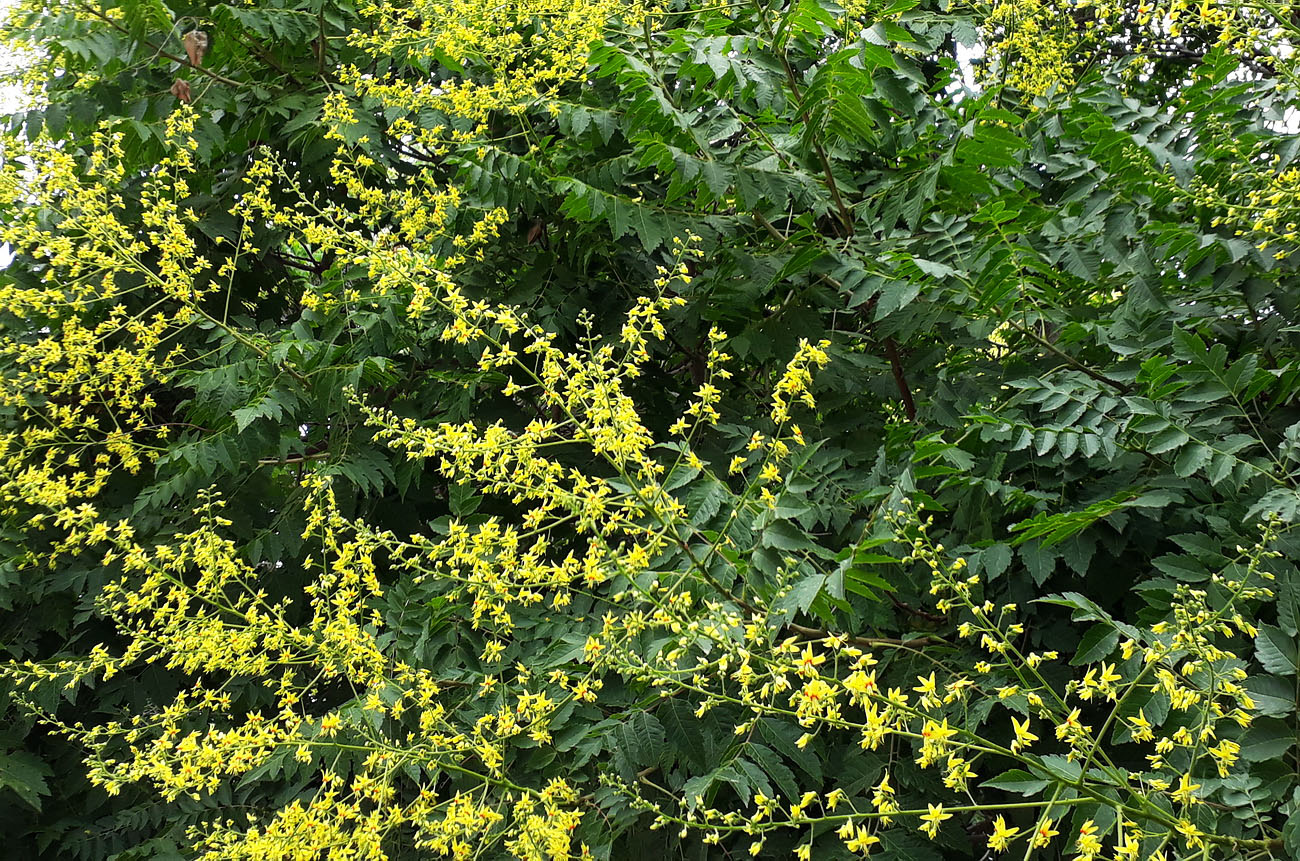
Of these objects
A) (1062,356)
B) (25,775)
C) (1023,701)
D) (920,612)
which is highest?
(1062,356)

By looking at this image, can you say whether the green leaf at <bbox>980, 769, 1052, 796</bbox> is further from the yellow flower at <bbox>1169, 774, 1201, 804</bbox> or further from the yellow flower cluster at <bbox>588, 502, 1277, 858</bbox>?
the yellow flower at <bbox>1169, 774, 1201, 804</bbox>

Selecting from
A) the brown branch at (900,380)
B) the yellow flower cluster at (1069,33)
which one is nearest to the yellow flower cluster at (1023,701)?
the brown branch at (900,380)

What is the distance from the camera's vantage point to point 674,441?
283cm

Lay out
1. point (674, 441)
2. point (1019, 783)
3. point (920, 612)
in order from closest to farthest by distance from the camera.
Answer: point (1019, 783)
point (920, 612)
point (674, 441)

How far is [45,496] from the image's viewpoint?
2793 millimetres

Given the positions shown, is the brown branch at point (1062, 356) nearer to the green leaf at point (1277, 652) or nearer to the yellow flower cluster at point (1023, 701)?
the yellow flower cluster at point (1023, 701)

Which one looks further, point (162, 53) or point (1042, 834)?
point (162, 53)

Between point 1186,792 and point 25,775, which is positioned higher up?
point 1186,792

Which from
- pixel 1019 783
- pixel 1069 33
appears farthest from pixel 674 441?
pixel 1069 33

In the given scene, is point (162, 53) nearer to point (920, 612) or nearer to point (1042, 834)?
point (920, 612)

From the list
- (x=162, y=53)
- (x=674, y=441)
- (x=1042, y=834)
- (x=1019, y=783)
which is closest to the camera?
(x=1042, y=834)

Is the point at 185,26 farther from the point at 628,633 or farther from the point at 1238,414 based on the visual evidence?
the point at 1238,414

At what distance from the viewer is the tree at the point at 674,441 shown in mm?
1763

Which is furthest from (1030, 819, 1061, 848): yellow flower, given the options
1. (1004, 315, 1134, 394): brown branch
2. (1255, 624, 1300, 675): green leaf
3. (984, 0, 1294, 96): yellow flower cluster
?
(984, 0, 1294, 96): yellow flower cluster
